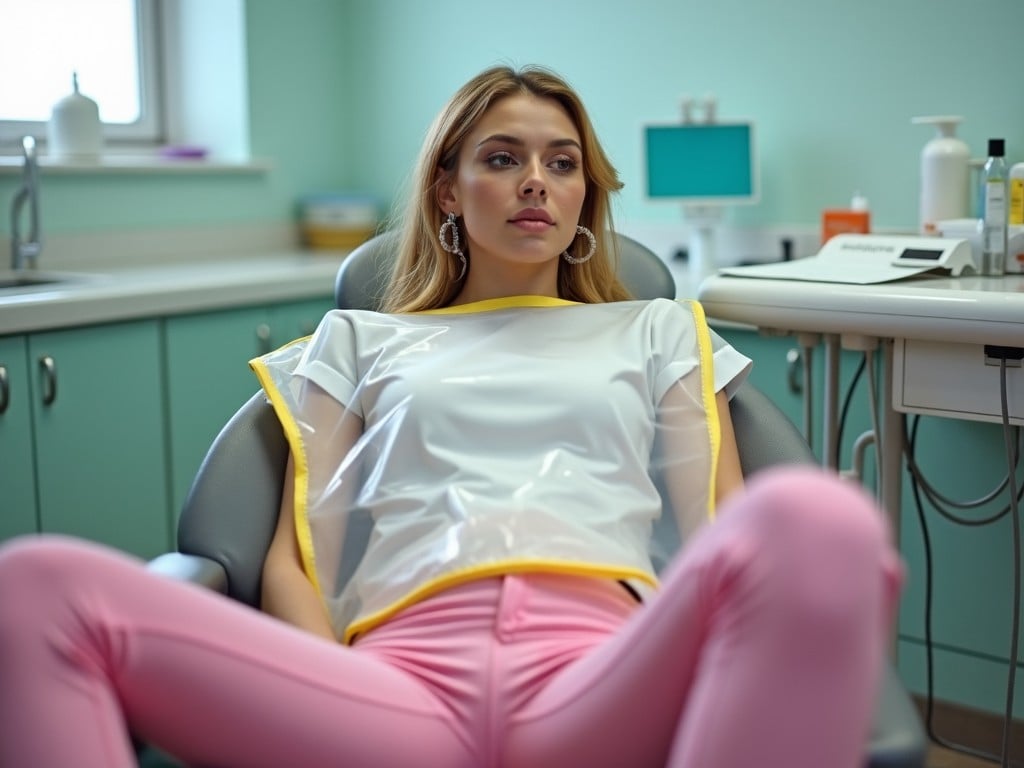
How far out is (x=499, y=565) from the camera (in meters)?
1.24

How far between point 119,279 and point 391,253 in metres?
1.02

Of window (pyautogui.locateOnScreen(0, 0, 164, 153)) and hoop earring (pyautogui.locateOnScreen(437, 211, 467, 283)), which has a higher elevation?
window (pyautogui.locateOnScreen(0, 0, 164, 153))

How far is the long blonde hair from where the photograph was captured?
1584 mm

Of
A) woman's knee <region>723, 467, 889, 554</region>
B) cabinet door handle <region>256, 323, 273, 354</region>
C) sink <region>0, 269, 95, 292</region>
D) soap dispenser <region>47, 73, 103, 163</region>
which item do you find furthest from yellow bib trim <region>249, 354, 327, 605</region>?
soap dispenser <region>47, 73, 103, 163</region>

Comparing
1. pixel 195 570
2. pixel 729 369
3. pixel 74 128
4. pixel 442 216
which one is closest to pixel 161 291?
pixel 74 128

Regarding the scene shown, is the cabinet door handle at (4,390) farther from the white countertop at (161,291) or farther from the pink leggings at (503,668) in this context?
the pink leggings at (503,668)

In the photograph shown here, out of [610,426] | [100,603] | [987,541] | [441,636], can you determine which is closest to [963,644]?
[987,541]

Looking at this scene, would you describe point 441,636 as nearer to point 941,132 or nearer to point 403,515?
point 403,515

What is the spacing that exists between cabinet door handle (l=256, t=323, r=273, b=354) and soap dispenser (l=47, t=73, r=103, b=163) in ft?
2.00

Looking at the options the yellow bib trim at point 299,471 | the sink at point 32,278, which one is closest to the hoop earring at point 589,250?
the yellow bib trim at point 299,471

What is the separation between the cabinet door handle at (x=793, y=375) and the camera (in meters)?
2.31

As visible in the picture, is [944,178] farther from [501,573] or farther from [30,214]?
[30,214]

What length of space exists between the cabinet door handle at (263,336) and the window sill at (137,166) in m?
0.58

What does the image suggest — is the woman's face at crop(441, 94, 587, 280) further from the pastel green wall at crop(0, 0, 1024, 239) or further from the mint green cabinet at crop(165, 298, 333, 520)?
the mint green cabinet at crop(165, 298, 333, 520)
